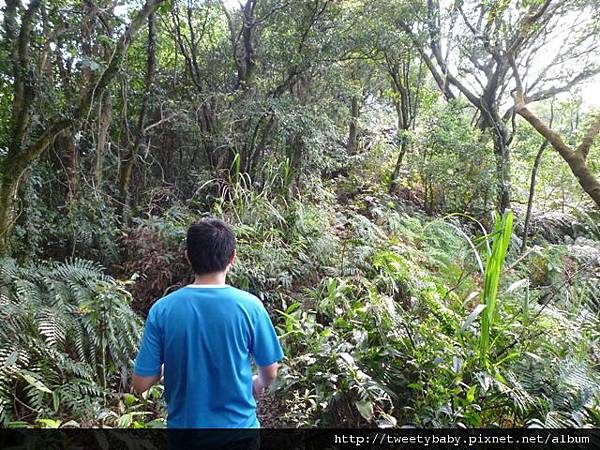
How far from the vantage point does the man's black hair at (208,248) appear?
142cm

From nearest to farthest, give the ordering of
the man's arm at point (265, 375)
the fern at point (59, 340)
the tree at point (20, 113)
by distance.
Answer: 1. the man's arm at point (265, 375)
2. the fern at point (59, 340)
3. the tree at point (20, 113)

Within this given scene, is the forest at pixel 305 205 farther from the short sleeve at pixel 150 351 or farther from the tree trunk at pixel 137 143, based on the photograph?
the short sleeve at pixel 150 351

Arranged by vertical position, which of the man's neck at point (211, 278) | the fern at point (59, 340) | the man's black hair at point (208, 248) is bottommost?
the fern at point (59, 340)

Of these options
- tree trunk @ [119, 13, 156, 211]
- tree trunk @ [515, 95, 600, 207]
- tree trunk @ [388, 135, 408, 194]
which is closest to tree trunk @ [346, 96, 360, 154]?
tree trunk @ [388, 135, 408, 194]

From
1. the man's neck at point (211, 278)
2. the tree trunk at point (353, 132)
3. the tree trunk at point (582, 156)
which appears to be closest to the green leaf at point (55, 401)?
the man's neck at point (211, 278)

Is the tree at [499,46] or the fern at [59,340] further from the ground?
the tree at [499,46]

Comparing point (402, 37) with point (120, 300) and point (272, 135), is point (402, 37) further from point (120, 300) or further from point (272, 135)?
point (120, 300)

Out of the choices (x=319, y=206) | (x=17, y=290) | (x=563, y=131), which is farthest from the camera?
(x=563, y=131)

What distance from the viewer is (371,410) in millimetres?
2002

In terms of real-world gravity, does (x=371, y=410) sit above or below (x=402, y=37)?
below

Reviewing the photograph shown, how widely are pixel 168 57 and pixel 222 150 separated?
4.86 ft

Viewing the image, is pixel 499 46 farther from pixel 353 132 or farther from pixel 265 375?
pixel 265 375

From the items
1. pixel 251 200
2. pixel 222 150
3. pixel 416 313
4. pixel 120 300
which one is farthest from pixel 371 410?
pixel 222 150

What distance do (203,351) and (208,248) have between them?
38 centimetres
